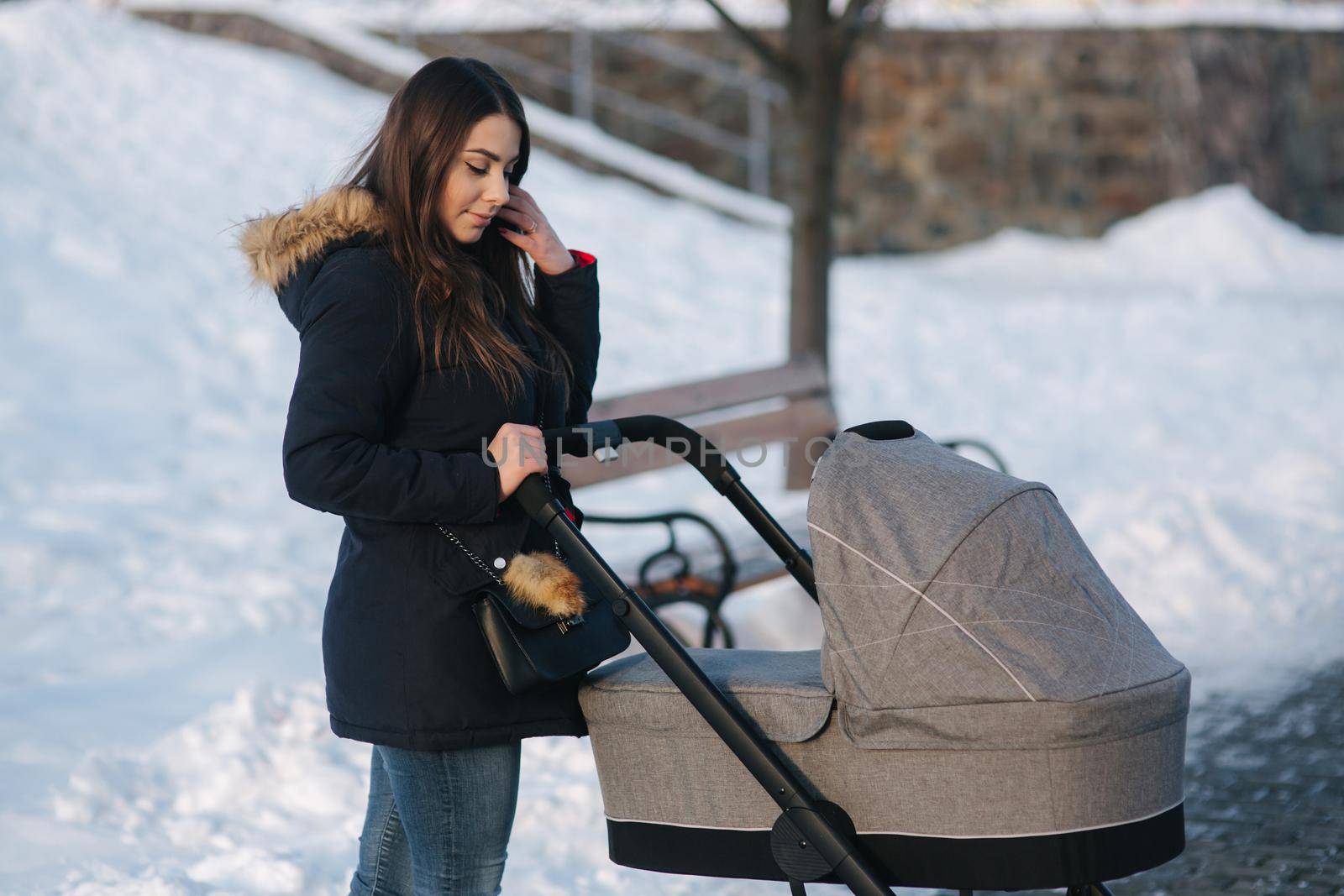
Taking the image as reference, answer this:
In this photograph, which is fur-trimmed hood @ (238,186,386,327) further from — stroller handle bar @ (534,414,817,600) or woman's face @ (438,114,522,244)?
stroller handle bar @ (534,414,817,600)

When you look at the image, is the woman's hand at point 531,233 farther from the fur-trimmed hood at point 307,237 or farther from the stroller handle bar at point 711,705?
the stroller handle bar at point 711,705

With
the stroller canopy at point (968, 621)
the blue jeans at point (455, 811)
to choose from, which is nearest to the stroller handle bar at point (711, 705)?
the stroller canopy at point (968, 621)

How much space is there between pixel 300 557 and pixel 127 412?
7.04 ft

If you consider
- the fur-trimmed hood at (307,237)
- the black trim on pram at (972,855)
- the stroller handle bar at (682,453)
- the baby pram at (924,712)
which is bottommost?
the black trim on pram at (972,855)

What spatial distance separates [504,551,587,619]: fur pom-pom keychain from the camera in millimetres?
2488

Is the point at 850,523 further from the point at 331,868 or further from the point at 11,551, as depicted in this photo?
the point at 11,551

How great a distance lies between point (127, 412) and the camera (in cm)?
829

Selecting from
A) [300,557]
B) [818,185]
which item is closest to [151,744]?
[300,557]

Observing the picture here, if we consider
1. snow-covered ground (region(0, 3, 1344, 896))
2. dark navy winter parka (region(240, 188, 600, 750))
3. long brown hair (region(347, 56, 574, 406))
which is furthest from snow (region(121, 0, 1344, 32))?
dark navy winter parka (region(240, 188, 600, 750))

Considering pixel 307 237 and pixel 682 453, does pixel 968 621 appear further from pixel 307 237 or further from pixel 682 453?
pixel 307 237

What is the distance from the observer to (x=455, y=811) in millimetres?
2527

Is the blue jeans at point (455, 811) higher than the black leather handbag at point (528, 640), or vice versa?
the black leather handbag at point (528, 640)

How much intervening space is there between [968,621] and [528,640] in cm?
71

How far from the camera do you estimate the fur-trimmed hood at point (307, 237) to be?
99.6 inches
